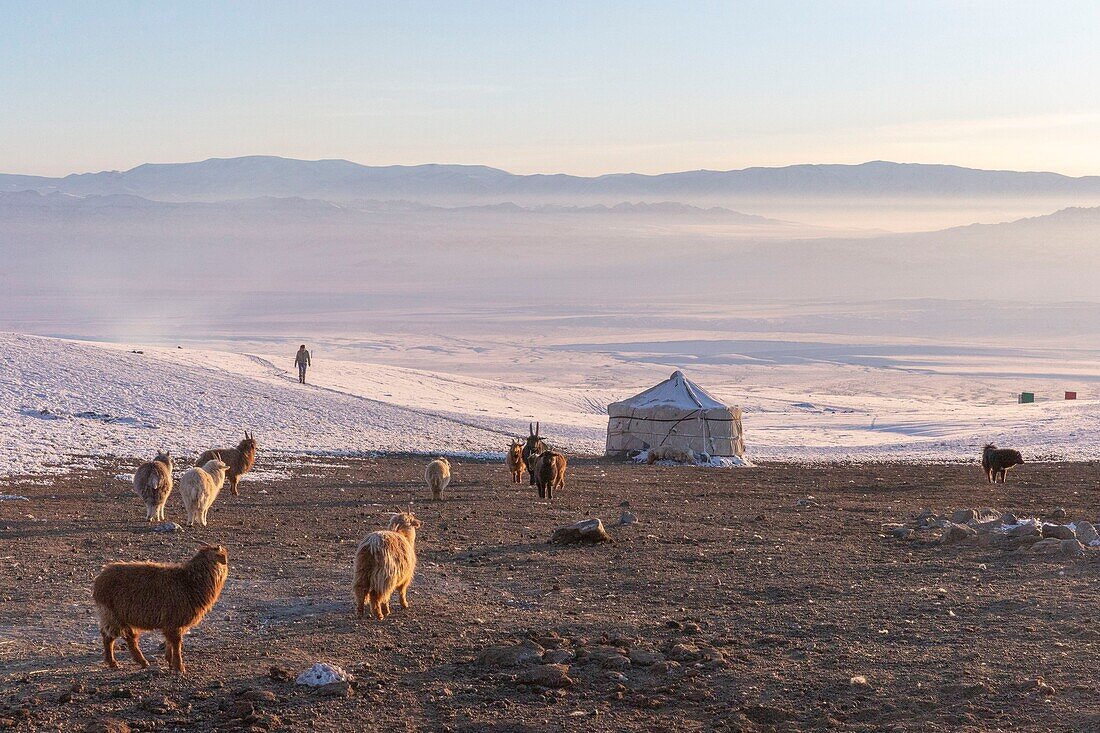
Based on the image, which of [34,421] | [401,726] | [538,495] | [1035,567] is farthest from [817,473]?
[401,726]

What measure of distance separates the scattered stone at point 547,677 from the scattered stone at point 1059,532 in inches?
324

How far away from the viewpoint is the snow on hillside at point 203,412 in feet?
83.7

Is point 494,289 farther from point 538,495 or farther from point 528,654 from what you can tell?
point 528,654

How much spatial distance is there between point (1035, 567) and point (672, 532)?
4.78 meters

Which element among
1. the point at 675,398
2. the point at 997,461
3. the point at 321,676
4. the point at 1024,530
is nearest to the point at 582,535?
the point at 1024,530

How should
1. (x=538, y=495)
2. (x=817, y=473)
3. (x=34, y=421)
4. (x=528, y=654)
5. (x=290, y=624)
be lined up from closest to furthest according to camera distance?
(x=528, y=654)
(x=290, y=624)
(x=538, y=495)
(x=34, y=421)
(x=817, y=473)

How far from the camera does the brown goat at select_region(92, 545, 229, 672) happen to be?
852 cm

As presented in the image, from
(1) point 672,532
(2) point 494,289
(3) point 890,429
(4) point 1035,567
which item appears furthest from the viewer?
(2) point 494,289

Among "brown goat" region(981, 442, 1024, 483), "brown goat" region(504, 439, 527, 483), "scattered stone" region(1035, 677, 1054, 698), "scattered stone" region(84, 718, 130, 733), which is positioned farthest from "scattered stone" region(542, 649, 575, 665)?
"brown goat" region(981, 442, 1024, 483)

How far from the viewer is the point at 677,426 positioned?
1328 inches

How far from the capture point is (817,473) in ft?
91.8

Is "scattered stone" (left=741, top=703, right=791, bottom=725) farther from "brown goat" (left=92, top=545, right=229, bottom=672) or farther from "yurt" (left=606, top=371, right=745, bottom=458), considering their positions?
"yurt" (left=606, top=371, right=745, bottom=458)

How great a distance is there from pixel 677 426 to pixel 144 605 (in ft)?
85.3

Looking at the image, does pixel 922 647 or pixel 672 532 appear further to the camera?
pixel 672 532
